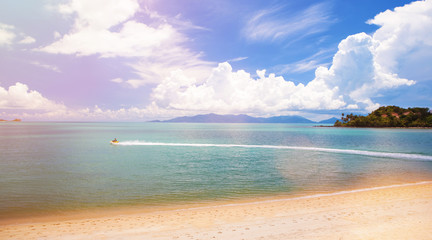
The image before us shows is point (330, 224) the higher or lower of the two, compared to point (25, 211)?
higher

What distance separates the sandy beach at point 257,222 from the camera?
441 inches

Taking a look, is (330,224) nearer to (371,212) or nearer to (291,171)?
(371,212)

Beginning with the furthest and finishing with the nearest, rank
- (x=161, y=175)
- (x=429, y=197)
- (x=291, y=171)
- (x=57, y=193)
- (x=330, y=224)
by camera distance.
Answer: (x=291, y=171) < (x=161, y=175) < (x=57, y=193) < (x=429, y=197) < (x=330, y=224)

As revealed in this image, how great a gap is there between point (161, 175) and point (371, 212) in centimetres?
2224

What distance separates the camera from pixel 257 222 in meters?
12.8

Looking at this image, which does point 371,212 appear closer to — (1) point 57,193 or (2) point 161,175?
(2) point 161,175

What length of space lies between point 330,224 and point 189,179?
1701 cm

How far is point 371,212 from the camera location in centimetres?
1412

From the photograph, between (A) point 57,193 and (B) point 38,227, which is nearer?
(B) point 38,227

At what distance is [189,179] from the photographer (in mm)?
26453

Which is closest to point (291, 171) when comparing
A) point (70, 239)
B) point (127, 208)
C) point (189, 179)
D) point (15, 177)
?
point (189, 179)

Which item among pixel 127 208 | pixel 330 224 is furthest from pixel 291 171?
pixel 127 208

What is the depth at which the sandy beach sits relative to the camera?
11.2 m

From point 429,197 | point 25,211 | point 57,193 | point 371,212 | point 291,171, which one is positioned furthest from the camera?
point 291,171
